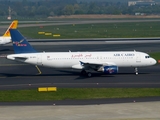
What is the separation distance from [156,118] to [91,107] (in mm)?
8448

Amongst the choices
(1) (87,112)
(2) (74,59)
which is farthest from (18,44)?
(1) (87,112)

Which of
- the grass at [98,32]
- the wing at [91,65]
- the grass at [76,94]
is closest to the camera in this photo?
the grass at [76,94]

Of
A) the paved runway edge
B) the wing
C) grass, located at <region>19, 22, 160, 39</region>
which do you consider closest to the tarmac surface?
the paved runway edge

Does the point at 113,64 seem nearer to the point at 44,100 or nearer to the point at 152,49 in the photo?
the point at 44,100

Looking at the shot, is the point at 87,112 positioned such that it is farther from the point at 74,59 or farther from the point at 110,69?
the point at 74,59

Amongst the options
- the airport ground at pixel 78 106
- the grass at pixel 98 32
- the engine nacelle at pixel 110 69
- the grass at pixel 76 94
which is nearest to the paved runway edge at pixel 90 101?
the airport ground at pixel 78 106

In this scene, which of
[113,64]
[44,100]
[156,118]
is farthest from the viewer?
[113,64]

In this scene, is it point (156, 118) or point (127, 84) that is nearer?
point (156, 118)

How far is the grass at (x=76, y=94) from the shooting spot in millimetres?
55188

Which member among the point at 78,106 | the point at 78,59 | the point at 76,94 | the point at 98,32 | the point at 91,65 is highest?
the point at 78,59

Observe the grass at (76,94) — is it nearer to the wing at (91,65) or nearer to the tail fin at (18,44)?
the wing at (91,65)

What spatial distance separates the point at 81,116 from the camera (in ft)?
148

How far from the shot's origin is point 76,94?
2245 inches

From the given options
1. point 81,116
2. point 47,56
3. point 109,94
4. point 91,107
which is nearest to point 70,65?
point 47,56
